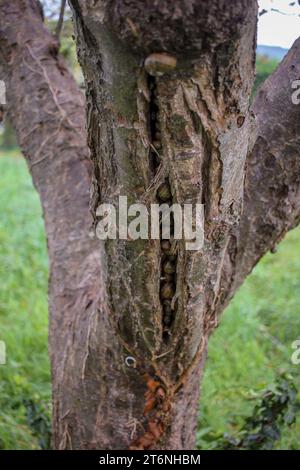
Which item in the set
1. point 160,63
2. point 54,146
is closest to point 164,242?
point 160,63

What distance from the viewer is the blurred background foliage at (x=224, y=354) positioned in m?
1.98

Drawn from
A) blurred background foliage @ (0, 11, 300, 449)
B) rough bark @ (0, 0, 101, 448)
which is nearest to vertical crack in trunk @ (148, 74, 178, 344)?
rough bark @ (0, 0, 101, 448)

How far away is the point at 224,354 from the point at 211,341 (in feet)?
0.55

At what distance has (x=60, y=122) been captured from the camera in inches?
74.7

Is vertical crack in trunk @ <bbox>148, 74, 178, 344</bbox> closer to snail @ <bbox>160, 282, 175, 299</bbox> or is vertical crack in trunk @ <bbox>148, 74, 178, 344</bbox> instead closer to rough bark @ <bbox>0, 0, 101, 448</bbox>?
snail @ <bbox>160, 282, 175, 299</bbox>

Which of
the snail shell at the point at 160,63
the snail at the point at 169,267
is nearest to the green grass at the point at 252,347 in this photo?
the snail at the point at 169,267

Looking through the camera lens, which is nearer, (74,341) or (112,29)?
(112,29)

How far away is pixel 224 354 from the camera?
3.26 metres

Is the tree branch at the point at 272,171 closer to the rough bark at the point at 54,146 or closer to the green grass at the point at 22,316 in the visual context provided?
the rough bark at the point at 54,146

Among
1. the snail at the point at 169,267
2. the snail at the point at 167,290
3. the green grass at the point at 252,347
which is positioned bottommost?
the green grass at the point at 252,347
